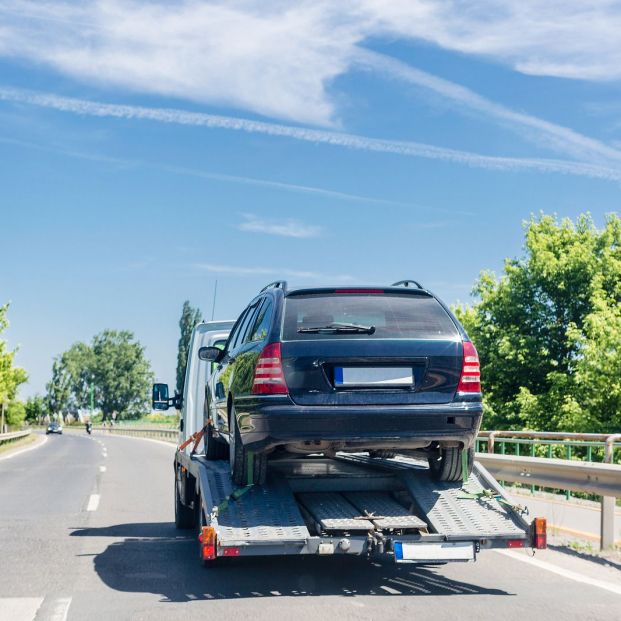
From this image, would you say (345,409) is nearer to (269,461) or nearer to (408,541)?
(408,541)

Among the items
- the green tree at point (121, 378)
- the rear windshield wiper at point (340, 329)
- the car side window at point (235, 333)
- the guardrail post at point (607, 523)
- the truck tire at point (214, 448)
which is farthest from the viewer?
the green tree at point (121, 378)

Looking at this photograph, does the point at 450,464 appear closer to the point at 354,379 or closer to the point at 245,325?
the point at 354,379

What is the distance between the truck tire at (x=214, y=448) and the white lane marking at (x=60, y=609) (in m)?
2.66

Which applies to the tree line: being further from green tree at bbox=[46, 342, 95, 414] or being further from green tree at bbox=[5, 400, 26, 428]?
green tree at bbox=[46, 342, 95, 414]

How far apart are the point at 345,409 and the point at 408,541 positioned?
947mm

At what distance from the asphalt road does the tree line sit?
30451 mm

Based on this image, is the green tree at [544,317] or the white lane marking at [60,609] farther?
the green tree at [544,317]

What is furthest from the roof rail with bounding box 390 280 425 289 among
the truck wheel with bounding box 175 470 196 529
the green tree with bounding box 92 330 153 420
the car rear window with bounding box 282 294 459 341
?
the green tree with bounding box 92 330 153 420

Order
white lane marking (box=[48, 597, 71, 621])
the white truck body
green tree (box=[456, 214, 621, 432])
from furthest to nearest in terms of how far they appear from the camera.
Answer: green tree (box=[456, 214, 621, 432]) < the white truck body < white lane marking (box=[48, 597, 71, 621])

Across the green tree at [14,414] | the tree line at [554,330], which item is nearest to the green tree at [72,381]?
the green tree at [14,414]

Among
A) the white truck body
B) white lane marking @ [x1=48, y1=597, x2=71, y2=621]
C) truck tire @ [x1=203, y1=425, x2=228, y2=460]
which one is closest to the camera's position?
white lane marking @ [x1=48, y1=597, x2=71, y2=621]

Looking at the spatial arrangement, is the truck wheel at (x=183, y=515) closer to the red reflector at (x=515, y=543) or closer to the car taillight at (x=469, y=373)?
the car taillight at (x=469, y=373)

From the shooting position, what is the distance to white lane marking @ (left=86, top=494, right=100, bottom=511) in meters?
13.0

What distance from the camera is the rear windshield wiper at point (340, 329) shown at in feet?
21.6
